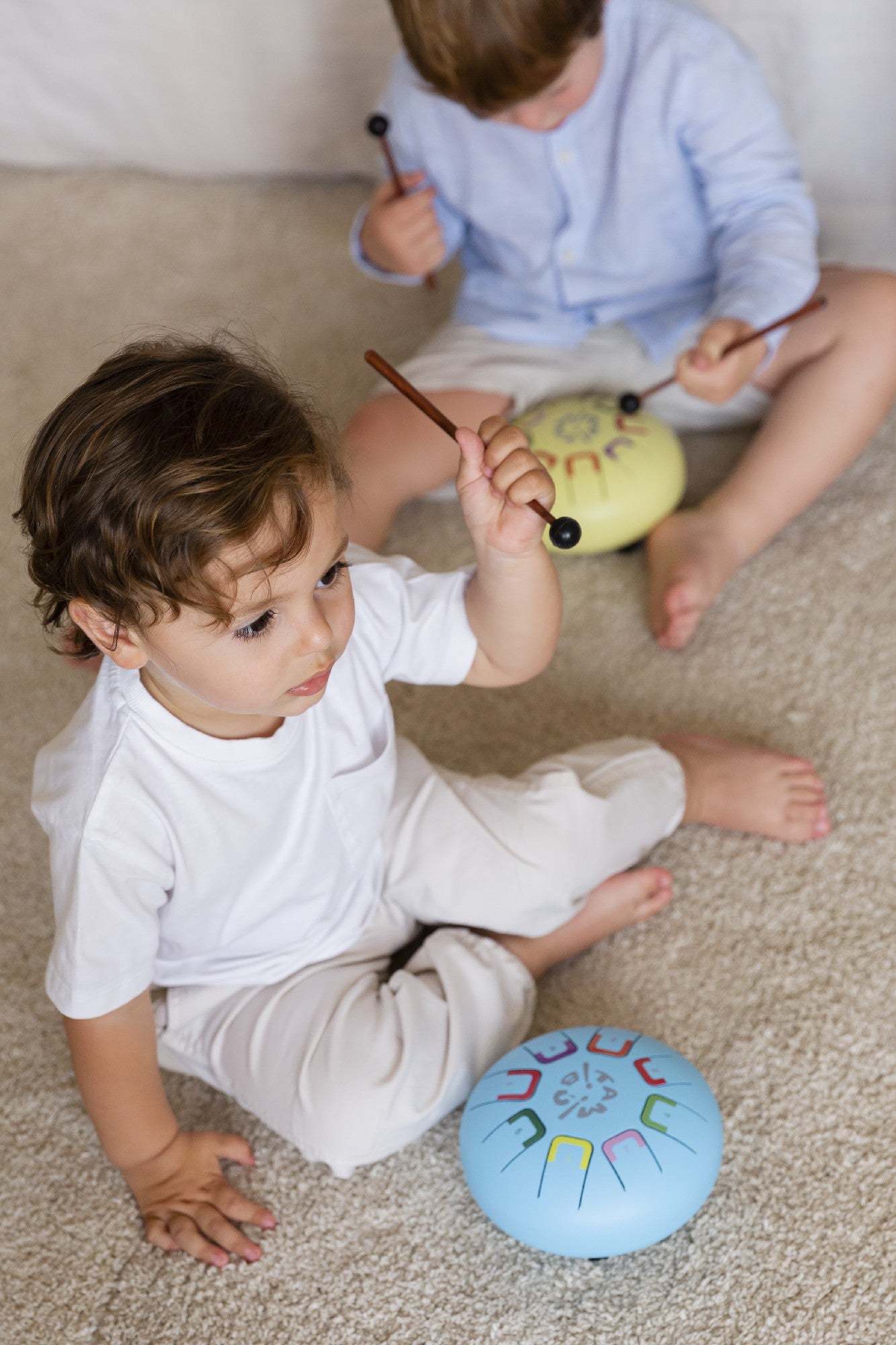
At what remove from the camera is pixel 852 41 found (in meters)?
1.34

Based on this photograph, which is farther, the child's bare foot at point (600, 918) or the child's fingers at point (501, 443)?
the child's bare foot at point (600, 918)

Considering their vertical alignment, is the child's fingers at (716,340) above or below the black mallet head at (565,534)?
below

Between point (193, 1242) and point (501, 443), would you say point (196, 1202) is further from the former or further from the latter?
point (501, 443)

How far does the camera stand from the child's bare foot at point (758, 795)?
948mm

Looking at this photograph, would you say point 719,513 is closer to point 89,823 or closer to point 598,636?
point 598,636

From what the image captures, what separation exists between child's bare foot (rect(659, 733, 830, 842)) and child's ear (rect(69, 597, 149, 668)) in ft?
1.39

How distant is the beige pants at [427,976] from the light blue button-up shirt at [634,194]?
1.51 feet

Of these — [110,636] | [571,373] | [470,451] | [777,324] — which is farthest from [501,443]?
[571,373]

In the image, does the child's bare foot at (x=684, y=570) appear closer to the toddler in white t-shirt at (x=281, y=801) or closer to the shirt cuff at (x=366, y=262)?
the toddler in white t-shirt at (x=281, y=801)

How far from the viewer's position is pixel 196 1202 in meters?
0.81

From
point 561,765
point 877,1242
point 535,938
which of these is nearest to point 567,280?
point 561,765

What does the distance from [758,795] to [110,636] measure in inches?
19.0

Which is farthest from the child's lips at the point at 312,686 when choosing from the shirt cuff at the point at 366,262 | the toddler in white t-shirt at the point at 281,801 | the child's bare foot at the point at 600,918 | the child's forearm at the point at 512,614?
the shirt cuff at the point at 366,262

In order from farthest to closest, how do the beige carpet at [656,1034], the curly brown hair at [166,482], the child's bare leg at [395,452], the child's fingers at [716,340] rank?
1. the child's bare leg at [395,452]
2. the child's fingers at [716,340]
3. the beige carpet at [656,1034]
4. the curly brown hair at [166,482]
